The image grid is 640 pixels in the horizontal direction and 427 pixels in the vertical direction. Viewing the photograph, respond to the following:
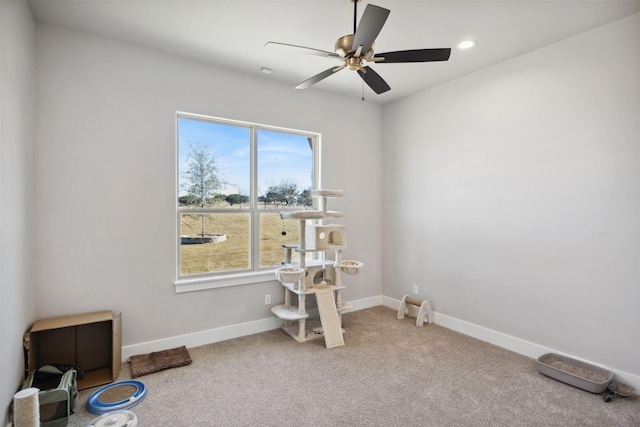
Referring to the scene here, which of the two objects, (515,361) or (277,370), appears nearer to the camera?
(277,370)

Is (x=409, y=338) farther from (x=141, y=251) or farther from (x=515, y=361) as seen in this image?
(x=141, y=251)

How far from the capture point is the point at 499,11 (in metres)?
2.34

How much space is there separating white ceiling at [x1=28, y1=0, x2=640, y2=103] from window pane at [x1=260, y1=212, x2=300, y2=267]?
1.70 m

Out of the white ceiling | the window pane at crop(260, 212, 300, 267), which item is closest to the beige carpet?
the window pane at crop(260, 212, 300, 267)

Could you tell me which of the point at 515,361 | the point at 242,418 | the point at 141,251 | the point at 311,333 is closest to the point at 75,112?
the point at 141,251

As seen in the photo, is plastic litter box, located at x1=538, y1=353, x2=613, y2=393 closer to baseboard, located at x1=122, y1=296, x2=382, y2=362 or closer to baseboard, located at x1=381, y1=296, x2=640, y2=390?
baseboard, located at x1=381, y1=296, x2=640, y2=390

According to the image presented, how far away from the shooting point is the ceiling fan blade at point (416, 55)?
1.94m

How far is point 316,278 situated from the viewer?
364 centimetres

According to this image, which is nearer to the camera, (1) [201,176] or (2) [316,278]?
(1) [201,176]

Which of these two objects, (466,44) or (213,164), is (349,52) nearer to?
(466,44)

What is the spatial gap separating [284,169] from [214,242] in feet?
3.87

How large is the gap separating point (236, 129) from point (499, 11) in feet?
8.45

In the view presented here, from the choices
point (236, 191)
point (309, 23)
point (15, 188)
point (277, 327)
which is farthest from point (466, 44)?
point (15, 188)

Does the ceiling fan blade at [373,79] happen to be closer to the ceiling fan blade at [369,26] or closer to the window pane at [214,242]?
the ceiling fan blade at [369,26]
